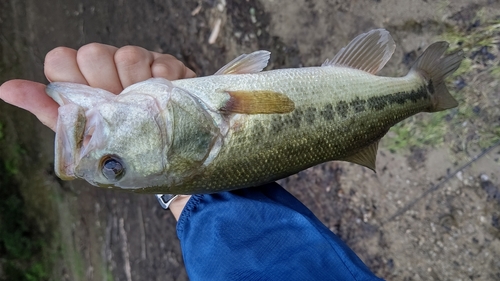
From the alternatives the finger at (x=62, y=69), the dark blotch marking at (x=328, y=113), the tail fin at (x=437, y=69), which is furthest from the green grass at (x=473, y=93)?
the finger at (x=62, y=69)

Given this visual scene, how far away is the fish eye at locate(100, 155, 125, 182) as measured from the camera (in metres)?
1.40

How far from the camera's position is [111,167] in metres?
1.40

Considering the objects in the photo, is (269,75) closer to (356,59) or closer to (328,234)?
(356,59)

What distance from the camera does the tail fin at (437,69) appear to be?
6.51ft

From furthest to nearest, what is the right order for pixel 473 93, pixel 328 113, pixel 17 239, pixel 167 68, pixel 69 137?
1. pixel 17 239
2. pixel 473 93
3. pixel 167 68
4. pixel 328 113
5. pixel 69 137

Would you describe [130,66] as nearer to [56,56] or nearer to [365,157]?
[56,56]

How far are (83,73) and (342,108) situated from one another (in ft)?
3.61

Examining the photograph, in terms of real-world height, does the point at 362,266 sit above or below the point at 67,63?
below

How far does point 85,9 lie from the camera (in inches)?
154

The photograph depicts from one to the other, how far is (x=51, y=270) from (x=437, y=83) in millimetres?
4762

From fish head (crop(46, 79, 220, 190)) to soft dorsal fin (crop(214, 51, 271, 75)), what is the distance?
24 cm

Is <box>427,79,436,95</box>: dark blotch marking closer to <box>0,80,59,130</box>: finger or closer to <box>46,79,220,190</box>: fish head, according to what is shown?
<box>46,79,220,190</box>: fish head

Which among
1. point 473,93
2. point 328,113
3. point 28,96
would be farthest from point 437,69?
point 28,96

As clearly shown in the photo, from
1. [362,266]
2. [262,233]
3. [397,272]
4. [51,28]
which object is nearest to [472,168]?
[397,272]
